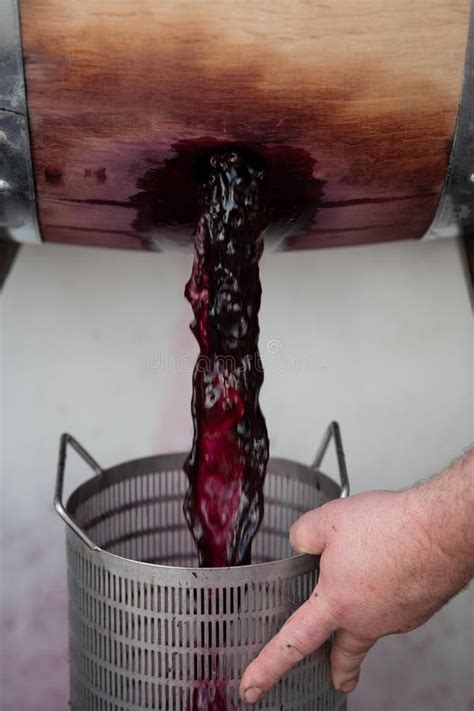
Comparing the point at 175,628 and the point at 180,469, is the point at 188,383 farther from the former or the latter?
the point at 175,628

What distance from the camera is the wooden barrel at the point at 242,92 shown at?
0.81 m

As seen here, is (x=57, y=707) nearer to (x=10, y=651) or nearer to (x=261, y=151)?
(x=10, y=651)

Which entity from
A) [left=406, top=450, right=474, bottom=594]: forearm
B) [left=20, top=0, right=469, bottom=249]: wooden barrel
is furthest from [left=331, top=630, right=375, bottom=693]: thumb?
[left=20, top=0, right=469, bottom=249]: wooden barrel

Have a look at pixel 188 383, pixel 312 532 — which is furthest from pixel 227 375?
pixel 188 383

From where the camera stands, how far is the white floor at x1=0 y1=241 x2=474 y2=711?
1.45 meters

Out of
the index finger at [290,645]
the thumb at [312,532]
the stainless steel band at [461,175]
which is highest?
the stainless steel band at [461,175]

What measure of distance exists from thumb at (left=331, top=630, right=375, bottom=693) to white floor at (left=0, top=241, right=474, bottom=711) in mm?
515

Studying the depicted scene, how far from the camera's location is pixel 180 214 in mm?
1027

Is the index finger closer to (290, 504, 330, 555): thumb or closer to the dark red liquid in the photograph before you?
(290, 504, 330, 555): thumb

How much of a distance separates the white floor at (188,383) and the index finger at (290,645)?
580 millimetres

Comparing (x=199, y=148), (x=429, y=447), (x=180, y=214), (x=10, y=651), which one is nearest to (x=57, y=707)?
(x=10, y=651)

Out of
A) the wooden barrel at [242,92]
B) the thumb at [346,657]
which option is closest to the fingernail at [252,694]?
→ the thumb at [346,657]

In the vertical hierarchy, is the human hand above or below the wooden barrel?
below

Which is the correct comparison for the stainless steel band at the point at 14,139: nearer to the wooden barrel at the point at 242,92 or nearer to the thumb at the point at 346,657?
the wooden barrel at the point at 242,92
